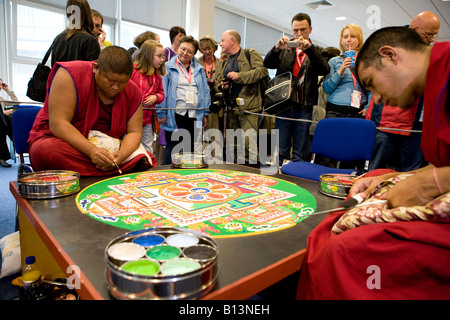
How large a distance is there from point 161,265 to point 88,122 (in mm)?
1387

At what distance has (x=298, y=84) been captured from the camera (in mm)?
2918

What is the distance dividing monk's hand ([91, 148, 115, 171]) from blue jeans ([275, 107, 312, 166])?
1783 mm

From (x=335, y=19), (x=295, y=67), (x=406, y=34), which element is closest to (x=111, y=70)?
(x=406, y=34)

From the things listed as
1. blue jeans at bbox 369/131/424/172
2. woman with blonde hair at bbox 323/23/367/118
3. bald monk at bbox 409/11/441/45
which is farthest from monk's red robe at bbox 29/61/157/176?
bald monk at bbox 409/11/441/45

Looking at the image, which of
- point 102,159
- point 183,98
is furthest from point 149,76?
point 102,159

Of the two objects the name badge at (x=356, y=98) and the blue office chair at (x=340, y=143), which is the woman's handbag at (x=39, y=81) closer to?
the blue office chair at (x=340, y=143)

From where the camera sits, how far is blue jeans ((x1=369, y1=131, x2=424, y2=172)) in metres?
2.41

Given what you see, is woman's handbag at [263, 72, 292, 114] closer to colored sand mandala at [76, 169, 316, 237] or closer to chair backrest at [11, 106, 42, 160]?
colored sand mandala at [76, 169, 316, 237]

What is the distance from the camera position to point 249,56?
3436 mm

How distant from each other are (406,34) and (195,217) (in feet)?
2.99

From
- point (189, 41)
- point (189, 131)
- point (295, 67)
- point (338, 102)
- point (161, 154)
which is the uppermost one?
point (189, 41)

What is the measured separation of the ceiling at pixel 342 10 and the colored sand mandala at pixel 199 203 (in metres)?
6.45

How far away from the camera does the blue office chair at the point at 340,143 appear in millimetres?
2229
